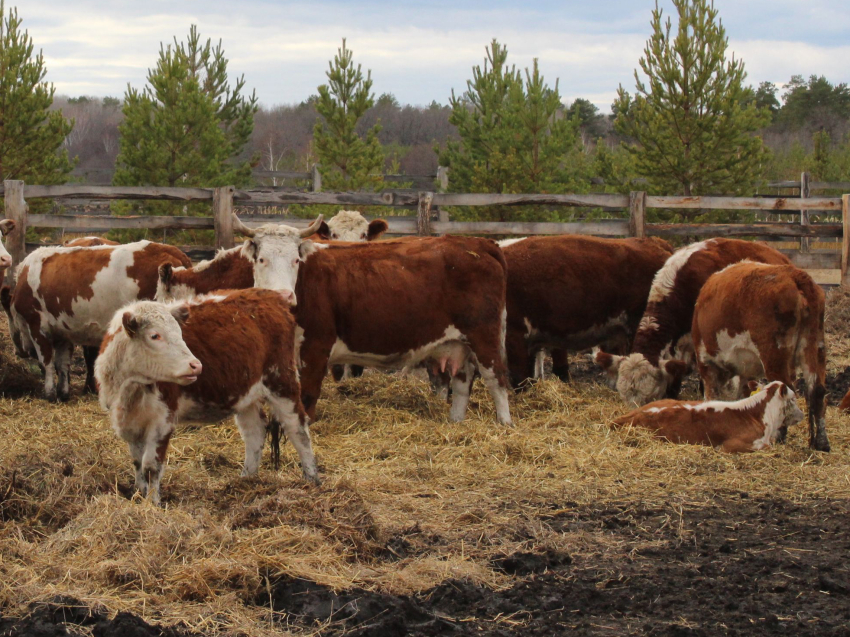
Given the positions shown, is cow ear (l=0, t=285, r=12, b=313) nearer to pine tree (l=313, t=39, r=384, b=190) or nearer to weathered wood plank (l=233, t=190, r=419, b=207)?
weathered wood plank (l=233, t=190, r=419, b=207)

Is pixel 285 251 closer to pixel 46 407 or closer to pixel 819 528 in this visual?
pixel 46 407

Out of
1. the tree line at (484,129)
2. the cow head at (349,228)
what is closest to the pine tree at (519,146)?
the tree line at (484,129)

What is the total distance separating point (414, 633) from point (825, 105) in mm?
59632

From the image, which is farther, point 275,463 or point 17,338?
point 17,338

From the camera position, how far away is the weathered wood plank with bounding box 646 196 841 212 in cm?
1396

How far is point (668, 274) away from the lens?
9.40m

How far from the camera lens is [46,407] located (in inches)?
357

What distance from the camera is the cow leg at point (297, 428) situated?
619cm

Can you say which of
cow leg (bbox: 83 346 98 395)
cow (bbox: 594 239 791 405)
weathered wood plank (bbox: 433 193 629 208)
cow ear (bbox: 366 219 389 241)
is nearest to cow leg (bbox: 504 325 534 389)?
cow (bbox: 594 239 791 405)

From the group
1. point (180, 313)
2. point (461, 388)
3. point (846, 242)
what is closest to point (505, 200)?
point (846, 242)

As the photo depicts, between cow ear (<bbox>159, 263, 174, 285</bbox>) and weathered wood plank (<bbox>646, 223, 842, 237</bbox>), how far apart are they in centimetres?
758

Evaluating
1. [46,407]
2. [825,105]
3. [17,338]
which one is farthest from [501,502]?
[825,105]

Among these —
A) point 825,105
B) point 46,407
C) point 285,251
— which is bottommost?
point 46,407

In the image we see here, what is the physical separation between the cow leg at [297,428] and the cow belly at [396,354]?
1882mm
